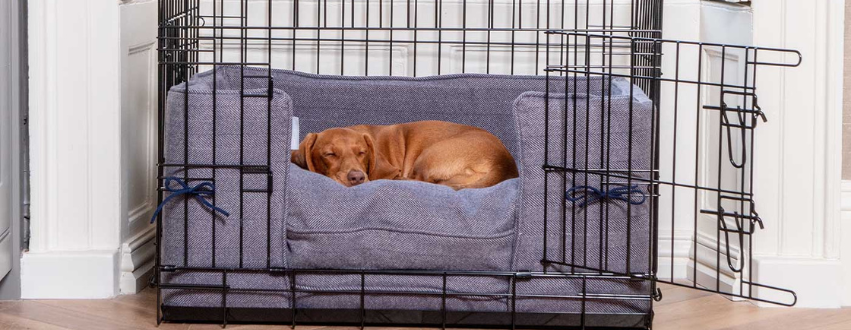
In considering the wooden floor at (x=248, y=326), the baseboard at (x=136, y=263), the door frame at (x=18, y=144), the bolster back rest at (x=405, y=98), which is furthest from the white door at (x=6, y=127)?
the bolster back rest at (x=405, y=98)

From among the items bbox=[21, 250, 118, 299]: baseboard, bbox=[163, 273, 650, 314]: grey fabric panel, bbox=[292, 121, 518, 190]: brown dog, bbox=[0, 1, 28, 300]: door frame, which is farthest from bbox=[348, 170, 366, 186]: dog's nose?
bbox=[0, 1, 28, 300]: door frame

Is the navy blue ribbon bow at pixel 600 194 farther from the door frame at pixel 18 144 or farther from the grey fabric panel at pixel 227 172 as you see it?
the door frame at pixel 18 144

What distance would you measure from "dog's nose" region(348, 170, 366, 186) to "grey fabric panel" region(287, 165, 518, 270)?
Result: 44 centimetres

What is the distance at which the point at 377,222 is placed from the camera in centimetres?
261

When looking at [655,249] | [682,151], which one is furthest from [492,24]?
[655,249]

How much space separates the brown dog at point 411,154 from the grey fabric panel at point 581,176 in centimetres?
39

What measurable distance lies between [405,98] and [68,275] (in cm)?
124

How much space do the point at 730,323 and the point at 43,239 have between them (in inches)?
79.3

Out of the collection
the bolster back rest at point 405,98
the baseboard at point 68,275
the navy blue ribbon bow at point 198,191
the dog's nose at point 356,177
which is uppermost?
the bolster back rest at point 405,98

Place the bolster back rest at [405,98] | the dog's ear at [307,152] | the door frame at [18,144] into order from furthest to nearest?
the bolster back rest at [405,98]
the dog's ear at [307,152]
the door frame at [18,144]

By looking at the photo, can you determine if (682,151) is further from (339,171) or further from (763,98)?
(339,171)

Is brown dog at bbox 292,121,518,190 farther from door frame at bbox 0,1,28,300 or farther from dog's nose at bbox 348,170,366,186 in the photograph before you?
door frame at bbox 0,1,28,300

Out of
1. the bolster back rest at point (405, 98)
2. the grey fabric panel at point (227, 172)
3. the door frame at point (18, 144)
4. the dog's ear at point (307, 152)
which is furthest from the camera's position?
the bolster back rest at point (405, 98)

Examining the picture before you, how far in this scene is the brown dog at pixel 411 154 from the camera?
3.09m
